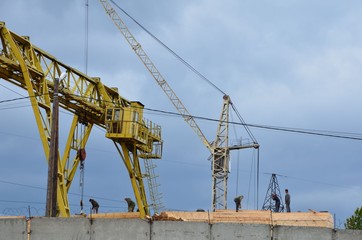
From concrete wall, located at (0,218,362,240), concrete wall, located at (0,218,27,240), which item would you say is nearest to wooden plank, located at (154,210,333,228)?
concrete wall, located at (0,218,362,240)

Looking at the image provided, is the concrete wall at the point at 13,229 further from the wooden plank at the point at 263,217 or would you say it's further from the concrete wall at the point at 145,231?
the wooden plank at the point at 263,217

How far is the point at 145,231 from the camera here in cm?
2323

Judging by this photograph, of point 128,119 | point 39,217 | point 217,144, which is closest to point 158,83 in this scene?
point 217,144

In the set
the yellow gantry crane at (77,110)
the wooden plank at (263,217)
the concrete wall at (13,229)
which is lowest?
the concrete wall at (13,229)

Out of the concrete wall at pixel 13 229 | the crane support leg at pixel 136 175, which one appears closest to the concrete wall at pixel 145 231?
the concrete wall at pixel 13 229

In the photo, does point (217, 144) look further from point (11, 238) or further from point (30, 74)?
point (11, 238)

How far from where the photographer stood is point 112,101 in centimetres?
5203

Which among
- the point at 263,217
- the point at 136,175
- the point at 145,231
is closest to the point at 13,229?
the point at 145,231

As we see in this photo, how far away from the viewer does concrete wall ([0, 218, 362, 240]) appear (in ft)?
73.0

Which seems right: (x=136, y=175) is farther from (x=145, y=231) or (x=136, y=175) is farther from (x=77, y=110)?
(x=145, y=231)

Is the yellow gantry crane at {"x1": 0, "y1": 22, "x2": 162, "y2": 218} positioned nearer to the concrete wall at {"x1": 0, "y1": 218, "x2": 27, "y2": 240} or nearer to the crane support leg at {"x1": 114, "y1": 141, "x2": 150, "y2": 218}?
Answer: the crane support leg at {"x1": 114, "y1": 141, "x2": 150, "y2": 218}

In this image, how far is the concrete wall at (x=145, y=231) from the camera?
22266 mm

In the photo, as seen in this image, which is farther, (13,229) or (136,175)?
(136,175)

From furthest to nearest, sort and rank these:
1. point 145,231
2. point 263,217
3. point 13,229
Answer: point 263,217
point 13,229
point 145,231
